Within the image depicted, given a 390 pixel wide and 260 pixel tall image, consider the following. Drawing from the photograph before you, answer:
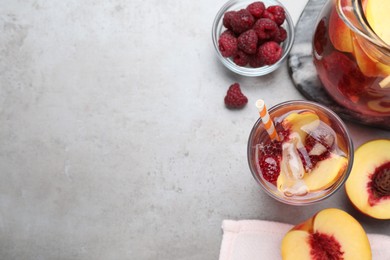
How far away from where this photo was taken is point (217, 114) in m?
1.02

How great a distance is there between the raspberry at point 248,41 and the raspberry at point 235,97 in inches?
2.8

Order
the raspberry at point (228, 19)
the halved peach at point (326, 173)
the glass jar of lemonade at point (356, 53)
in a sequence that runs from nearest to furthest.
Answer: the glass jar of lemonade at point (356, 53) → the halved peach at point (326, 173) → the raspberry at point (228, 19)

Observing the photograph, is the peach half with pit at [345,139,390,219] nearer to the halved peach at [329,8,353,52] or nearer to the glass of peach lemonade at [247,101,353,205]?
the glass of peach lemonade at [247,101,353,205]

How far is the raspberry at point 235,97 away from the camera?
0.99m

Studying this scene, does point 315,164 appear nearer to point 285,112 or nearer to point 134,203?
point 285,112

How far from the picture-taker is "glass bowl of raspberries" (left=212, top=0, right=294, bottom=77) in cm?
96

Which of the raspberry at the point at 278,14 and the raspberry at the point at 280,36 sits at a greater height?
the raspberry at the point at 278,14

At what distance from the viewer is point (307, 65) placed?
0.98 m

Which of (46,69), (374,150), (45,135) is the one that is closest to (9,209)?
(45,135)

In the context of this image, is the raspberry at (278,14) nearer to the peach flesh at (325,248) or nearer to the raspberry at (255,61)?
the raspberry at (255,61)

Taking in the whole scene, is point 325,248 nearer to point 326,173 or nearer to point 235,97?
point 326,173

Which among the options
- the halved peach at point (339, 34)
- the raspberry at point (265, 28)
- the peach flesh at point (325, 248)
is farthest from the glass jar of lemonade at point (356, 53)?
the peach flesh at point (325, 248)

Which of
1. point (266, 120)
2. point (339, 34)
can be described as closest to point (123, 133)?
point (266, 120)

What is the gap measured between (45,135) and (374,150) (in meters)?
0.62
